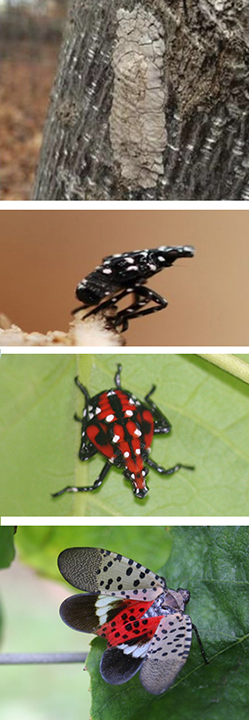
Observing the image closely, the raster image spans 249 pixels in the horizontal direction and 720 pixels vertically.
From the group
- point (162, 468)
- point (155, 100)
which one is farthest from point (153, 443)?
point (155, 100)

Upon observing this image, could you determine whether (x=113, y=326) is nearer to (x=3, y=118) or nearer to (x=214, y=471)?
(x=214, y=471)

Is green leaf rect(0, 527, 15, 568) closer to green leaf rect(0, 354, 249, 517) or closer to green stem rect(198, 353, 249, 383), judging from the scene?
green leaf rect(0, 354, 249, 517)

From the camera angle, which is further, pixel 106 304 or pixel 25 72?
pixel 25 72

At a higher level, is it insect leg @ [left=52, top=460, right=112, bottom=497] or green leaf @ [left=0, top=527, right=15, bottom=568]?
insect leg @ [left=52, top=460, right=112, bottom=497]

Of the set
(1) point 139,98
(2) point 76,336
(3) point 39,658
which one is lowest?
(3) point 39,658

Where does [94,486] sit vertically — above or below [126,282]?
below

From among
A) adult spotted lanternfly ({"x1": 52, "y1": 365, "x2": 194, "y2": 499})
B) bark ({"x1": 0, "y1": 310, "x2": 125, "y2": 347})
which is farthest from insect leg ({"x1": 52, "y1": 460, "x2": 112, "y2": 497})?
bark ({"x1": 0, "y1": 310, "x2": 125, "y2": 347})

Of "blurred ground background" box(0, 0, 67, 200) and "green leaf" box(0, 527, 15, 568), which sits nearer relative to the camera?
"green leaf" box(0, 527, 15, 568)

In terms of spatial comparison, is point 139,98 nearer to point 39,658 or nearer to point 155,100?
point 155,100
